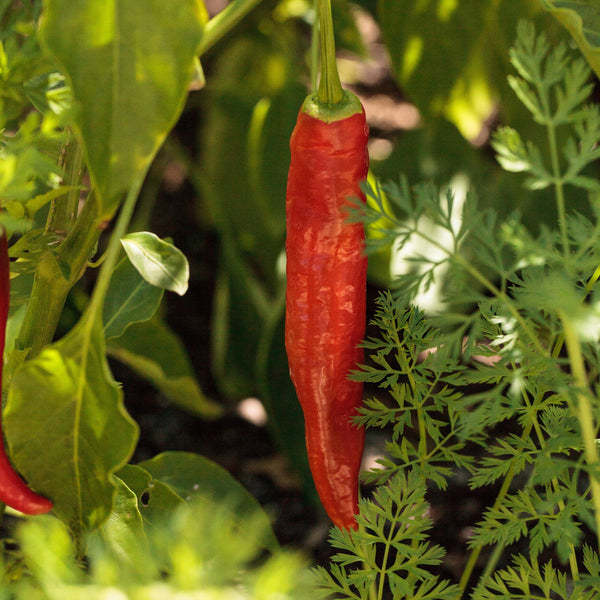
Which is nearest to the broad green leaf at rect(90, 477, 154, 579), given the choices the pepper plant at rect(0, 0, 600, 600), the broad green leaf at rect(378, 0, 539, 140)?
the pepper plant at rect(0, 0, 600, 600)

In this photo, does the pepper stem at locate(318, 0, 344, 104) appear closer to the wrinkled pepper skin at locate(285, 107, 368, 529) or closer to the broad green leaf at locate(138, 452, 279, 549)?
the wrinkled pepper skin at locate(285, 107, 368, 529)

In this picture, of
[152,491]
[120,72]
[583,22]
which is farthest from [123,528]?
[583,22]

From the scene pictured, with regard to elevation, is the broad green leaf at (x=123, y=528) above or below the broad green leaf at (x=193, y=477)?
above

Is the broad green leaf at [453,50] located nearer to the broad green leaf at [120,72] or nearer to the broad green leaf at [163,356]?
the broad green leaf at [163,356]

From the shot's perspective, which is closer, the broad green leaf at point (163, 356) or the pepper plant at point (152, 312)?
the pepper plant at point (152, 312)

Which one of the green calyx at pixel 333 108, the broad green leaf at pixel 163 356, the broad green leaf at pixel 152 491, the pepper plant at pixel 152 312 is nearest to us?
the pepper plant at pixel 152 312

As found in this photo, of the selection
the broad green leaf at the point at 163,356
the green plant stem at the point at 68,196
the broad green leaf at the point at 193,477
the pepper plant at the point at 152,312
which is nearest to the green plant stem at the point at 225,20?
the pepper plant at the point at 152,312
